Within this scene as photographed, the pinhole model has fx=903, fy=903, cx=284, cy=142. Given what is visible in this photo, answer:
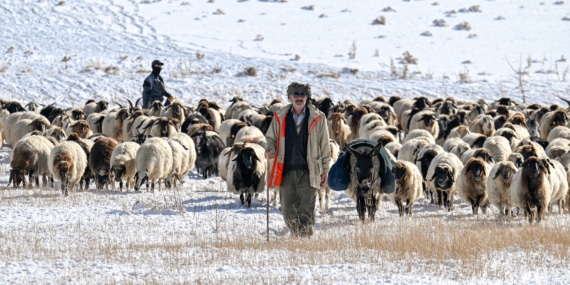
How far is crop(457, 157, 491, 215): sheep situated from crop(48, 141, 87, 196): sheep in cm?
630

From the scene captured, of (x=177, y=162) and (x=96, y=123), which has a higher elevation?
(x=96, y=123)

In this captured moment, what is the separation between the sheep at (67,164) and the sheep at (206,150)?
3.25 m

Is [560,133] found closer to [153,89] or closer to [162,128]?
[162,128]

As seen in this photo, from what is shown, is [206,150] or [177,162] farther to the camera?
[206,150]

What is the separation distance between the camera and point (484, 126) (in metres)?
22.1

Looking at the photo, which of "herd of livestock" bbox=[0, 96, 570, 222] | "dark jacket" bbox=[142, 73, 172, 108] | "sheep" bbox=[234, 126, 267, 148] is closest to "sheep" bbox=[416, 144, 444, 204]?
"herd of livestock" bbox=[0, 96, 570, 222]

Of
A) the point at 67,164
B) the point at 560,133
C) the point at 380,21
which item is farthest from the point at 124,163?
the point at 380,21

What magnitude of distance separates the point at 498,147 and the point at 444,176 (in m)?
3.12

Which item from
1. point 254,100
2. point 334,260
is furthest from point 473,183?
point 254,100

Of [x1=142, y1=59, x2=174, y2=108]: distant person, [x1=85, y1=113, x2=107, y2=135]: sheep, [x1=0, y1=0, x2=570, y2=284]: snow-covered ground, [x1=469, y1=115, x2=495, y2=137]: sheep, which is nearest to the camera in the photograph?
[x1=0, y1=0, x2=570, y2=284]: snow-covered ground

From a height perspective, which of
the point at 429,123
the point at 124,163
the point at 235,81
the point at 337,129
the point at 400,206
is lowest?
the point at 400,206

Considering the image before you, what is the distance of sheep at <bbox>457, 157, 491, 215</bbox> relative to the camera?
1400cm

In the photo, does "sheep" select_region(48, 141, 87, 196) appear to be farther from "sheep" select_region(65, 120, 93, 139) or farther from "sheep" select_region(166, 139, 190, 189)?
"sheep" select_region(65, 120, 93, 139)

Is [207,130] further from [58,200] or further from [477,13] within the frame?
[477,13]
